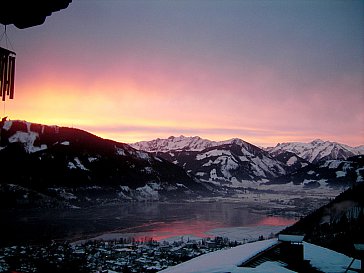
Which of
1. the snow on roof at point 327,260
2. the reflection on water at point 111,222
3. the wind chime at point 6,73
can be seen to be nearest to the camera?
the wind chime at point 6,73

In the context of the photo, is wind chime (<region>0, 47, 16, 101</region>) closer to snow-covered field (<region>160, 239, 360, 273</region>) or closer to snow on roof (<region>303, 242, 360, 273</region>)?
snow-covered field (<region>160, 239, 360, 273</region>)

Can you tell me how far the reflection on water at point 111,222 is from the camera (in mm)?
93188

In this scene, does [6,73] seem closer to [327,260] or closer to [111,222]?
[327,260]

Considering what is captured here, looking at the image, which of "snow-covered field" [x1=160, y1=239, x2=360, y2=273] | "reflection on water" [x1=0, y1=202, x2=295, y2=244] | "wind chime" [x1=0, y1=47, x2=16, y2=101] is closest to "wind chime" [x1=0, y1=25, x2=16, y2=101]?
"wind chime" [x1=0, y1=47, x2=16, y2=101]

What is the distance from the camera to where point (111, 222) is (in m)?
116

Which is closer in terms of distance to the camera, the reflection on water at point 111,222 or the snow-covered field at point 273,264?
the snow-covered field at point 273,264

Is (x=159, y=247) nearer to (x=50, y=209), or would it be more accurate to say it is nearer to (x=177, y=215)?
(x=177, y=215)

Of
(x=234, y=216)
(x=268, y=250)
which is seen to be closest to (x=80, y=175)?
(x=234, y=216)

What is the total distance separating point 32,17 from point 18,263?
61.1 m

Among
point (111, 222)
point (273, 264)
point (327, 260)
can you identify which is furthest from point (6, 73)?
point (111, 222)

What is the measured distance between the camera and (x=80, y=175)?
617 ft

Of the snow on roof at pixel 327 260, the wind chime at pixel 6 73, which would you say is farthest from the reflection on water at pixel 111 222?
the wind chime at pixel 6 73

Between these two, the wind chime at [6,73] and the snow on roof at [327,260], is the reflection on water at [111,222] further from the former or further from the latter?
the wind chime at [6,73]

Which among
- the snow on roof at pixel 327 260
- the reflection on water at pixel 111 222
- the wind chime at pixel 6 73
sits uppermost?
the wind chime at pixel 6 73
